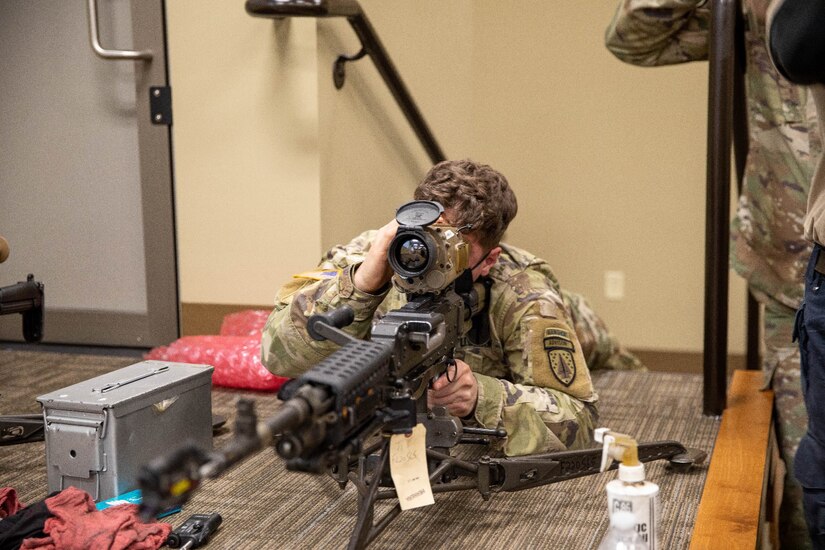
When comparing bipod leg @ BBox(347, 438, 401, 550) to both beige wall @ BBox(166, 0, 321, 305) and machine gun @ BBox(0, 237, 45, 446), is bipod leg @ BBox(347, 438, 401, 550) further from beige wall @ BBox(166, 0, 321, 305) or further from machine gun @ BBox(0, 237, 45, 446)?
beige wall @ BBox(166, 0, 321, 305)

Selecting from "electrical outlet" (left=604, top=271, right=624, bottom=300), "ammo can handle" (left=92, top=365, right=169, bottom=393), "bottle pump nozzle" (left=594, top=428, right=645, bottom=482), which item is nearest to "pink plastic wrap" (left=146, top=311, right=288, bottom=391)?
"ammo can handle" (left=92, top=365, right=169, bottom=393)

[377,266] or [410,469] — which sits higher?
[377,266]

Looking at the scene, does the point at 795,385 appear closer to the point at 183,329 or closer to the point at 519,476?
the point at 519,476

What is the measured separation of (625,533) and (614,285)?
2923 millimetres

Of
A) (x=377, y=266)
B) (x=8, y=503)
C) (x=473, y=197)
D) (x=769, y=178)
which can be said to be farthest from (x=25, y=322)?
(x=769, y=178)

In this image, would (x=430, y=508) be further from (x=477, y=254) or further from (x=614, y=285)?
(x=614, y=285)

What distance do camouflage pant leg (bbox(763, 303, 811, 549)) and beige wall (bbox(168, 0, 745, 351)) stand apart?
52.7 inches

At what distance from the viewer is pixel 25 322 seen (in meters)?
2.02

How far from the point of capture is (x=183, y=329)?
3109 millimetres

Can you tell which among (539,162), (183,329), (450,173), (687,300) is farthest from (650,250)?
(450,173)

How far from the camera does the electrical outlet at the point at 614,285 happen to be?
4016 mm

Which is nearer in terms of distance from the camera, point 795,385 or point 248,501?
point 248,501

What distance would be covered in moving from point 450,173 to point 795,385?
119 centimetres

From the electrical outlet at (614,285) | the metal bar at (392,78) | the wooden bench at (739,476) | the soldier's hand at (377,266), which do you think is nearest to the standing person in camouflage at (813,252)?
the wooden bench at (739,476)
